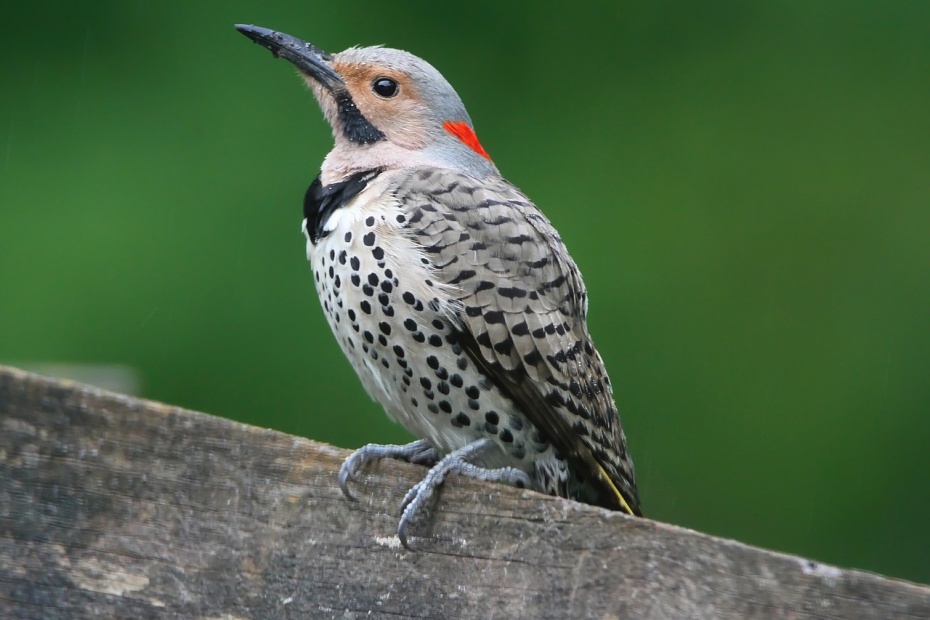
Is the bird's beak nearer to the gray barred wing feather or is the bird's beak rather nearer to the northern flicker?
the northern flicker

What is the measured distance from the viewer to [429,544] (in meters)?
1.50

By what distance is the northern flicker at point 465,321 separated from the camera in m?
2.12

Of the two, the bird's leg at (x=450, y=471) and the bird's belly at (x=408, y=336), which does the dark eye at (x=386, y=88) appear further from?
the bird's leg at (x=450, y=471)

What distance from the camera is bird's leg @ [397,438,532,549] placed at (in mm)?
1524

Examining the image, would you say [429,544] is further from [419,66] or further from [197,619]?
[419,66]

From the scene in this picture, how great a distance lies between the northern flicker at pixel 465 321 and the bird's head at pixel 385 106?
4 cm

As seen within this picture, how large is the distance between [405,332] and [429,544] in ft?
2.21

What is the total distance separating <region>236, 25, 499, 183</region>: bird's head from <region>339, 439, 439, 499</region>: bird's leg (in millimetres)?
623

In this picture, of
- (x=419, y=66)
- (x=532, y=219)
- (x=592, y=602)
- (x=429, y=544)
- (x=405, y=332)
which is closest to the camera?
(x=592, y=602)

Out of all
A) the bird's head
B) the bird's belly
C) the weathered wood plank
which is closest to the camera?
the weathered wood plank

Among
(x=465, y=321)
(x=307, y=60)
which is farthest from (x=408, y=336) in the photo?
(x=307, y=60)

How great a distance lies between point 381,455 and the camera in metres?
1.83

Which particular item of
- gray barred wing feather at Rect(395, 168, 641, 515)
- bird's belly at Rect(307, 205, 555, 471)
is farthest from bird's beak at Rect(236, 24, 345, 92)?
bird's belly at Rect(307, 205, 555, 471)

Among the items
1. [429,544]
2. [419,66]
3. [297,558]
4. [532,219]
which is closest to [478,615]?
[429,544]
